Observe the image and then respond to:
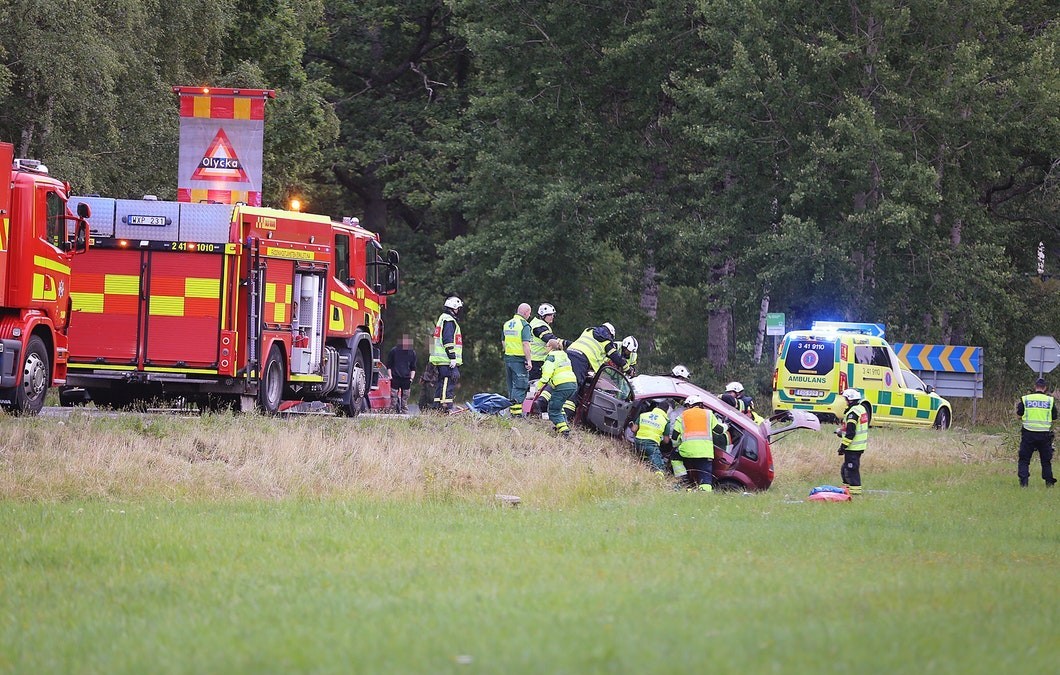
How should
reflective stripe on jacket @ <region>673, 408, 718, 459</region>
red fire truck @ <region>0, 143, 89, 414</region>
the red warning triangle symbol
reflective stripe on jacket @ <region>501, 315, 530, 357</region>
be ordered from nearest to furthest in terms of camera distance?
red fire truck @ <region>0, 143, 89, 414</region> → reflective stripe on jacket @ <region>673, 408, 718, 459</region> → reflective stripe on jacket @ <region>501, 315, 530, 357</region> → the red warning triangle symbol

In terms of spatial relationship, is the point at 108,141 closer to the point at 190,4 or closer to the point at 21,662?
the point at 190,4

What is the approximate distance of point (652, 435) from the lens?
18734 mm

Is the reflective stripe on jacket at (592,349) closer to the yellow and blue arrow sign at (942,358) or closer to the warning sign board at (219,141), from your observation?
the warning sign board at (219,141)

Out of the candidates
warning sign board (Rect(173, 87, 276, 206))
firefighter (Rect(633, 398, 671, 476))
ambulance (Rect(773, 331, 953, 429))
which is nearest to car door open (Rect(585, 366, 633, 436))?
firefighter (Rect(633, 398, 671, 476))

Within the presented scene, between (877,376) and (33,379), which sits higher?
(877,376)

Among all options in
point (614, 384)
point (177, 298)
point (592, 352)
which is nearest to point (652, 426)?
point (614, 384)

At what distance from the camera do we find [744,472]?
60.8 ft

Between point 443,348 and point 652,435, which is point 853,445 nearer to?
point 652,435

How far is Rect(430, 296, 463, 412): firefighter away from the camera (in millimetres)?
22562

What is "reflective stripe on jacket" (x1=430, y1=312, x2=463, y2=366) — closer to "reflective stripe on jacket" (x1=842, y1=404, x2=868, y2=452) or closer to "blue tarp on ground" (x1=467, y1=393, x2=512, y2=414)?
"blue tarp on ground" (x1=467, y1=393, x2=512, y2=414)

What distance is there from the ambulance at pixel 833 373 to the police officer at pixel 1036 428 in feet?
28.0

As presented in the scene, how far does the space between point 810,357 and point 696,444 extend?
11180 mm

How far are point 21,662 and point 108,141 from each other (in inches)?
858

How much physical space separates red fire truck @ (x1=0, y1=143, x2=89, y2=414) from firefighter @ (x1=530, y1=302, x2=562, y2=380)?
601 centimetres
